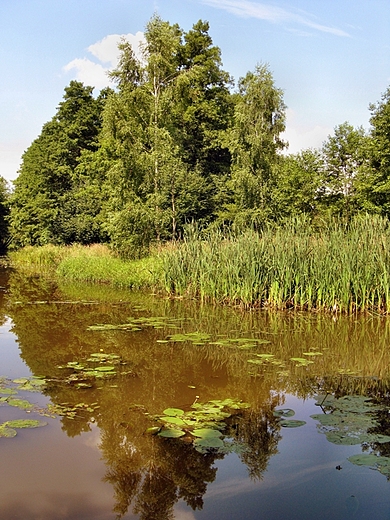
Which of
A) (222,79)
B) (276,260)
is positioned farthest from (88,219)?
(276,260)

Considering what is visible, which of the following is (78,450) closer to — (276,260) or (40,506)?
(40,506)

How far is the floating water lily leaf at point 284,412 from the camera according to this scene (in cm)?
430

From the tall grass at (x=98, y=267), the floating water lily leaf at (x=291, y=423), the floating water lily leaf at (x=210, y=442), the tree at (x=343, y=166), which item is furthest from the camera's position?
the tree at (x=343, y=166)

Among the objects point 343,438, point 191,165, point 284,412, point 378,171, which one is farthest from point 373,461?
point 191,165

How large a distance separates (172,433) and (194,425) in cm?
27

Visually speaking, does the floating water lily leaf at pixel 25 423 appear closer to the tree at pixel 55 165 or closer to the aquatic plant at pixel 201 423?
the aquatic plant at pixel 201 423

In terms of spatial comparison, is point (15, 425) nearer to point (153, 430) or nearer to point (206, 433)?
point (153, 430)

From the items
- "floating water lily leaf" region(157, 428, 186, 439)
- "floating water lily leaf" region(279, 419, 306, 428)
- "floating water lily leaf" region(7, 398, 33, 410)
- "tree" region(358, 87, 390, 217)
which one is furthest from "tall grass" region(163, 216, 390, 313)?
"tree" region(358, 87, 390, 217)

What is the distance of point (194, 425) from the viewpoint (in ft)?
13.0

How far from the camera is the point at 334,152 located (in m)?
20.5

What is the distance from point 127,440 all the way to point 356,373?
3169mm

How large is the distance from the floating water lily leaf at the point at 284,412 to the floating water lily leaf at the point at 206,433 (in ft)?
2.46

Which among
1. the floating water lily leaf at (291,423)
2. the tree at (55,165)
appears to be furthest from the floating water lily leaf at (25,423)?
the tree at (55,165)

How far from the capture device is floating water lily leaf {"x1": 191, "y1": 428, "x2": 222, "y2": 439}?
371 cm
